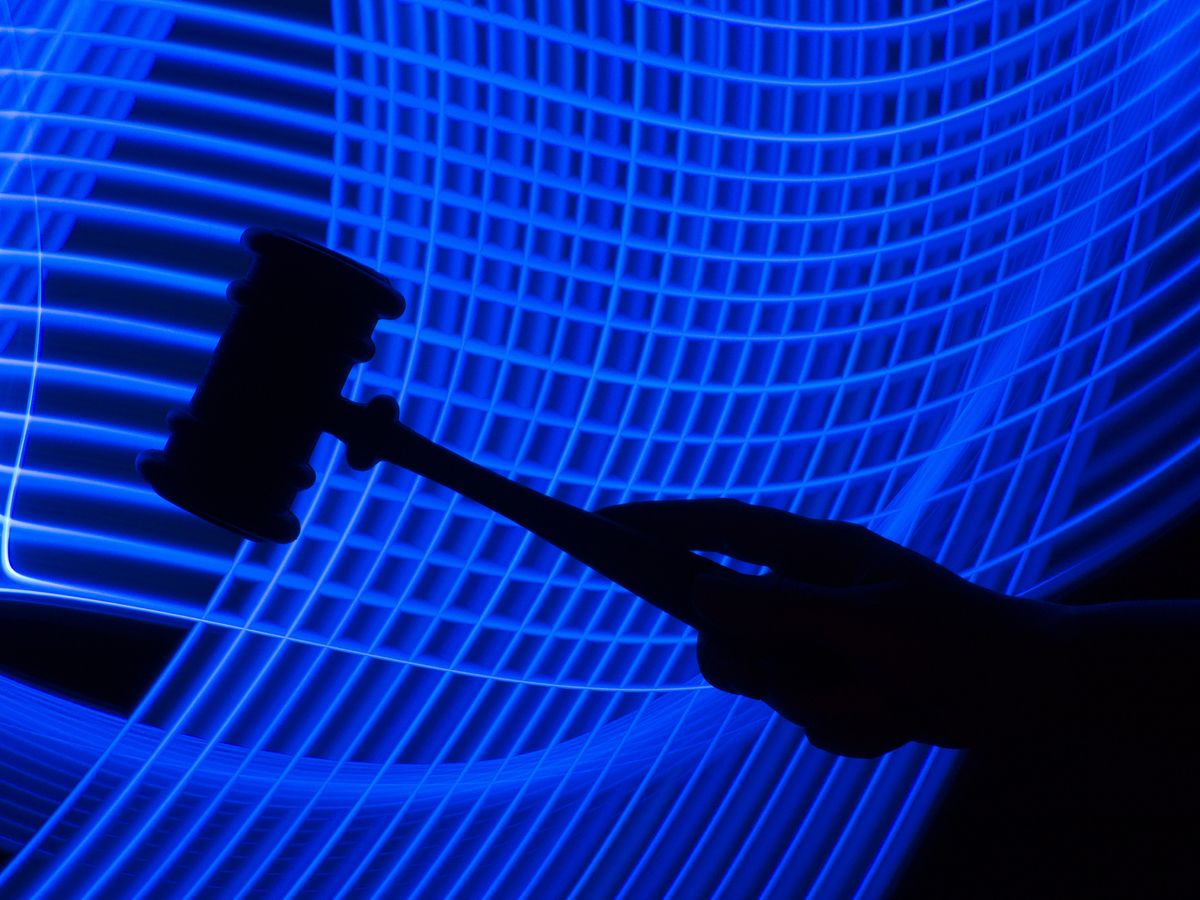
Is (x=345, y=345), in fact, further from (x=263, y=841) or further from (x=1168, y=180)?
(x=1168, y=180)

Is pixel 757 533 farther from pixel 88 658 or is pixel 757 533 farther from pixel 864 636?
pixel 88 658

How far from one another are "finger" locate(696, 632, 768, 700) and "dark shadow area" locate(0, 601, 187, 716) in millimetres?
335

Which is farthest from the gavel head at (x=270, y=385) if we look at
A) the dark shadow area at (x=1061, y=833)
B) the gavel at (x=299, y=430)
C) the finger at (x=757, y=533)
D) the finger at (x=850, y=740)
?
the dark shadow area at (x=1061, y=833)

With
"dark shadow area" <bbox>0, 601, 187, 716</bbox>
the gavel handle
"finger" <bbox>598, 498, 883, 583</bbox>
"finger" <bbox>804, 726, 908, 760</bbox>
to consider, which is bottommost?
"dark shadow area" <bbox>0, 601, 187, 716</bbox>

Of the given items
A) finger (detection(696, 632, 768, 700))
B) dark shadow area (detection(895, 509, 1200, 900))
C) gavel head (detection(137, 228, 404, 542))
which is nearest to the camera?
gavel head (detection(137, 228, 404, 542))

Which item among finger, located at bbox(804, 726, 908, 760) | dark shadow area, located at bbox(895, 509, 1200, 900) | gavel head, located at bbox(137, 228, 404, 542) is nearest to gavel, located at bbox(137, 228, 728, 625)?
gavel head, located at bbox(137, 228, 404, 542)

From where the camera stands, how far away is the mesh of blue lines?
56cm

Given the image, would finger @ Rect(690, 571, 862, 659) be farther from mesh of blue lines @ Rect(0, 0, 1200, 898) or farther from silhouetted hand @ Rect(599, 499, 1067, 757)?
mesh of blue lines @ Rect(0, 0, 1200, 898)

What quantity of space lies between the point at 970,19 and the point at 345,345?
48cm

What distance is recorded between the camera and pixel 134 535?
621mm

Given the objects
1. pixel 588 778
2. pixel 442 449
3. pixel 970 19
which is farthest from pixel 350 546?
pixel 970 19

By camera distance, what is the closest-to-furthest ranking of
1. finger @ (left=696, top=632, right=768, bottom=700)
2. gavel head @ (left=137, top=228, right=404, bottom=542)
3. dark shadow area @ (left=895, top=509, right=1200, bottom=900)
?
gavel head @ (left=137, top=228, right=404, bottom=542) < finger @ (left=696, top=632, right=768, bottom=700) < dark shadow area @ (left=895, top=509, right=1200, bottom=900)

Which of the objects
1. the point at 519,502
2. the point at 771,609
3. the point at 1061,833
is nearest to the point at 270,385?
the point at 519,502

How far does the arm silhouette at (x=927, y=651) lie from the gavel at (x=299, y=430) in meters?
0.04
